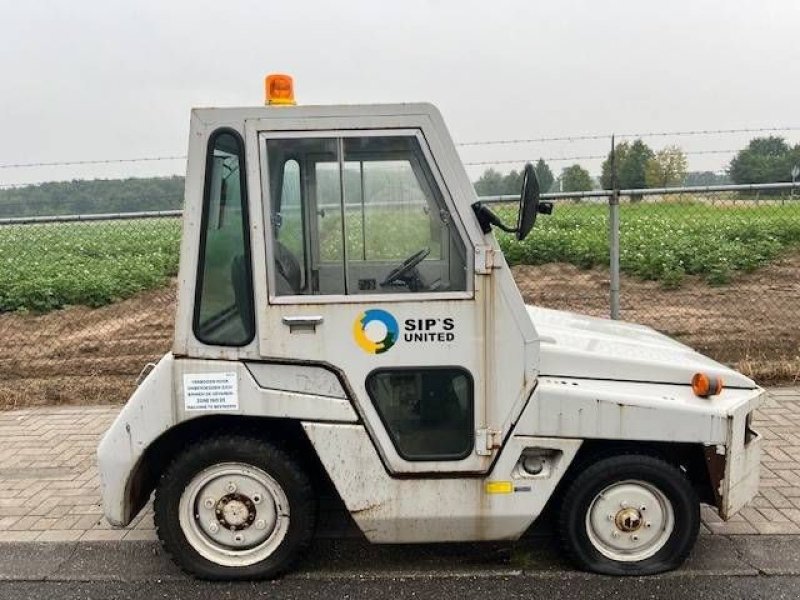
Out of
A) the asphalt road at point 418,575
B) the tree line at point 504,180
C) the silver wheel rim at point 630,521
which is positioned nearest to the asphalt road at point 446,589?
the asphalt road at point 418,575

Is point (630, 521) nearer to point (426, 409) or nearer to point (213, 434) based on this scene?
point (426, 409)

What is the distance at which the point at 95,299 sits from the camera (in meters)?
10.8

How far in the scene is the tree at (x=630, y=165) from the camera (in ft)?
19.3

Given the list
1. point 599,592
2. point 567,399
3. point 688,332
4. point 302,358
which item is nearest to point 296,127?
point 302,358

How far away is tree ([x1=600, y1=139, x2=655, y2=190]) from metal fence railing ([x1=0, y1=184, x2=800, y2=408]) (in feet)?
0.59

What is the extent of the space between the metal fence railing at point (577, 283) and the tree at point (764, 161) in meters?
0.34

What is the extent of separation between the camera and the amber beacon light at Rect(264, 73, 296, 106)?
120 inches

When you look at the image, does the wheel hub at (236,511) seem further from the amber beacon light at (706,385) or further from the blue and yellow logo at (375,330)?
the amber beacon light at (706,385)

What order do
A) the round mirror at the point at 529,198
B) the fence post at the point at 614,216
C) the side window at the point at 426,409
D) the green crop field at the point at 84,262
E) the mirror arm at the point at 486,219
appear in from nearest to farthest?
1. the round mirror at the point at 529,198
2. the mirror arm at the point at 486,219
3. the side window at the point at 426,409
4. the fence post at the point at 614,216
5. the green crop field at the point at 84,262

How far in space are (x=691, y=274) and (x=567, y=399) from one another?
9008 mm

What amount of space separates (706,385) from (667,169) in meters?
3.62

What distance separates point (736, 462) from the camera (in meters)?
3.19

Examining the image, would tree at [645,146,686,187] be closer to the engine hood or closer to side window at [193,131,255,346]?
the engine hood

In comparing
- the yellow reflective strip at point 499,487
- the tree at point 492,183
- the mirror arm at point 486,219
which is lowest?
the yellow reflective strip at point 499,487
